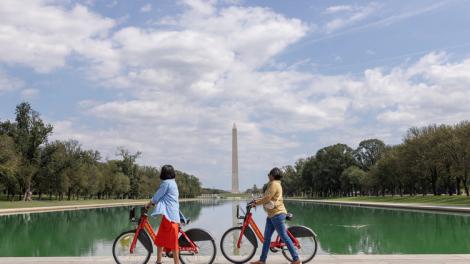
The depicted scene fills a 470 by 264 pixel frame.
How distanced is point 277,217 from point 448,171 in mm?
60930

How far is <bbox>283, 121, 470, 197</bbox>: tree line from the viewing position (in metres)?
58.4

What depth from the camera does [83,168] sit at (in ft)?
257

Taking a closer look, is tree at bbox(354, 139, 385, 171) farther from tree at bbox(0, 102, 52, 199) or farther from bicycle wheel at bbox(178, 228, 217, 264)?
bicycle wheel at bbox(178, 228, 217, 264)

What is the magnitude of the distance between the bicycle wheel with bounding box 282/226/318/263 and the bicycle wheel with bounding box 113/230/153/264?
252 cm

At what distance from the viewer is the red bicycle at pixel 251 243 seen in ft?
30.3

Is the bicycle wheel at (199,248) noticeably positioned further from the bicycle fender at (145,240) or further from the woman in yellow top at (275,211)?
the woman in yellow top at (275,211)

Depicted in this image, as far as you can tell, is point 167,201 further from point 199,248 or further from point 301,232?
point 301,232

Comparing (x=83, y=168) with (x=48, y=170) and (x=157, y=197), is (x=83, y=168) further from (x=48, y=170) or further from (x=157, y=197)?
(x=157, y=197)

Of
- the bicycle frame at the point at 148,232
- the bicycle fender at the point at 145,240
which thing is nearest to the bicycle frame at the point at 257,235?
the bicycle frame at the point at 148,232

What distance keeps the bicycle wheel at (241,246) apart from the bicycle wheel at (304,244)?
60 centimetres

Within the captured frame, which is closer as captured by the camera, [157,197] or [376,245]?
[157,197]

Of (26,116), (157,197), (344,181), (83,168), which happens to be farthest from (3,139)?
(344,181)

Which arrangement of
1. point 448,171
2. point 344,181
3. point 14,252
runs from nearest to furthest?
point 14,252, point 448,171, point 344,181

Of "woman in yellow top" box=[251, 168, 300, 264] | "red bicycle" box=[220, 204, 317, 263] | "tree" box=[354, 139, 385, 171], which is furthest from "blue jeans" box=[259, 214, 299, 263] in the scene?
"tree" box=[354, 139, 385, 171]
